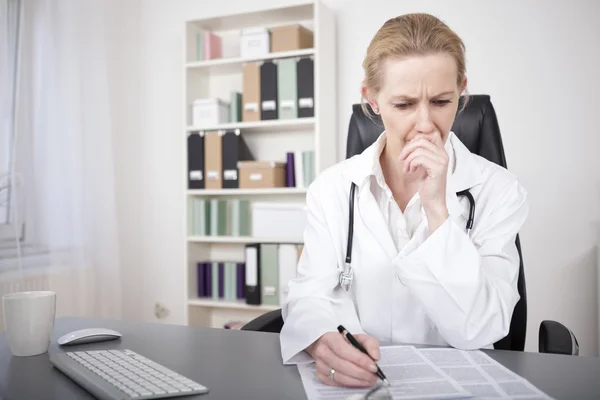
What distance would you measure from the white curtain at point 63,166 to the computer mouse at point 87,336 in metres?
1.65

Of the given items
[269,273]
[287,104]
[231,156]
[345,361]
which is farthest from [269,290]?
[345,361]

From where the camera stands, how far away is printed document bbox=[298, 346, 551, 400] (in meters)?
0.74

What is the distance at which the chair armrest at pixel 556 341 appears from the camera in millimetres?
1156

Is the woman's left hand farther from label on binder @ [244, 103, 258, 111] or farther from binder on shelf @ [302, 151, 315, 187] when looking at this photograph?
label on binder @ [244, 103, 258, 111]

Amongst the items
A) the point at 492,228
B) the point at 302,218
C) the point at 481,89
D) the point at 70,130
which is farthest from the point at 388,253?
the point at 70,130

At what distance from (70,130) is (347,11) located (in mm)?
1666

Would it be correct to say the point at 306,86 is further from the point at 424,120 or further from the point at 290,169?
the point at 424,120

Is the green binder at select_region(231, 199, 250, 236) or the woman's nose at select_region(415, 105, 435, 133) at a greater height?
the woman's nose at select_region(415, 105, 435, 133)

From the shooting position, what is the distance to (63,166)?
2.86 metres

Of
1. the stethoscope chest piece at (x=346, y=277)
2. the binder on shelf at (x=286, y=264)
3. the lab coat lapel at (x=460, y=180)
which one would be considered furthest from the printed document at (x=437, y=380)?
the binder on shelf at (x=286, y=264)

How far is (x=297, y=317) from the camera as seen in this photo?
3.71 ft

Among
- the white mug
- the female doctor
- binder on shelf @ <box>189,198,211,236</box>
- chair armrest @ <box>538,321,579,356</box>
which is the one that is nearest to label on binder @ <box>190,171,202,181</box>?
binder on shelf @ <box>189,198,211,236</box>

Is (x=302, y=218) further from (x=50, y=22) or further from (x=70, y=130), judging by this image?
(x=50, y=22)

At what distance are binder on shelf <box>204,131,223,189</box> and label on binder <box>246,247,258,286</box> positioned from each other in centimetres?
42
